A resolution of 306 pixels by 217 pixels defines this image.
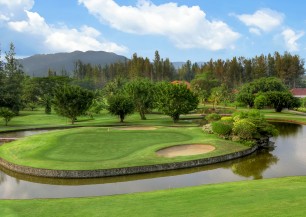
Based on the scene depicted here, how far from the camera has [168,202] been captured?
15.3 metres

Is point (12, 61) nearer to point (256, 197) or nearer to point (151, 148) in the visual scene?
point (151, 148)

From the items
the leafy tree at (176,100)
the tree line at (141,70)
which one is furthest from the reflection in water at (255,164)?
the tree line at (141,70)

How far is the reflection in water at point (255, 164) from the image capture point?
84.5 feet

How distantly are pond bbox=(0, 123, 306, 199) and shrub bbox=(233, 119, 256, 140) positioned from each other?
13.4 feet

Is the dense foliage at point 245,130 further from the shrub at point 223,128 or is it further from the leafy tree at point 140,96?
the leafy tree at point 140,96

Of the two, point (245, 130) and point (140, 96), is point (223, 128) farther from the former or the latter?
point (140, 96)

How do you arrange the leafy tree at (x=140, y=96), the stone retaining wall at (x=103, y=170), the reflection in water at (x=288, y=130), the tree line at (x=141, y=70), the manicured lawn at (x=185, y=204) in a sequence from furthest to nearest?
the tree line at (x=141, y=70)
the leafy tree at (x=140, y=96)
the reflection in water at (x=288, y=130)
the stone retaining wall at (x=103, y=170)
the manicured lawn at (x=185, y=204)

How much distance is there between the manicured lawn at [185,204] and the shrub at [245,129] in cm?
1717

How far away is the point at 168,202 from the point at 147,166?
10.8 m

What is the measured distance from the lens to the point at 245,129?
34562 mm

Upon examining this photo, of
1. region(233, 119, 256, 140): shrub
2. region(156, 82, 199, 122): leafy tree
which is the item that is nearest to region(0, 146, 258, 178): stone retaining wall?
region(233, 119, 256, 140): shrub

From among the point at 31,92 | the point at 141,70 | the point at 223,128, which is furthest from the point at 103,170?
the point at 141,70

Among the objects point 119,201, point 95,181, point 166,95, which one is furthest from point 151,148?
point 166,95

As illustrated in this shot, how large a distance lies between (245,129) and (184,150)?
710 centimetres
